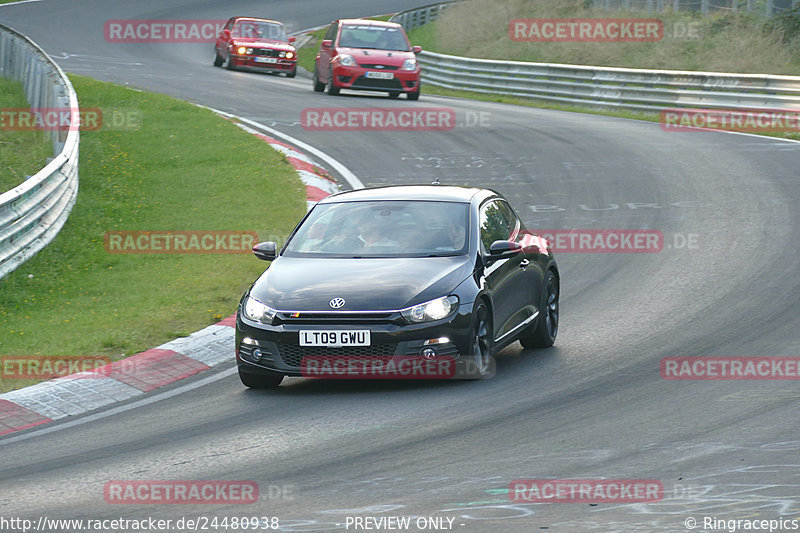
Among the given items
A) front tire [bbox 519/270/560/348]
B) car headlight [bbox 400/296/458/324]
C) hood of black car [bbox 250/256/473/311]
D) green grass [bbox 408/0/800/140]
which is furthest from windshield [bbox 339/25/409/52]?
car headlight [bbox 400/296/458/324]

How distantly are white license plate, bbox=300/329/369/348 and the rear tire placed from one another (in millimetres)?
598

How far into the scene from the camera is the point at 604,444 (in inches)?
311

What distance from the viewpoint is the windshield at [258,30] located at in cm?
3759

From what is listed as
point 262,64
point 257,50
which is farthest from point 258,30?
point 262,64

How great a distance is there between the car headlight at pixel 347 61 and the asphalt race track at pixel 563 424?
11.6 meters

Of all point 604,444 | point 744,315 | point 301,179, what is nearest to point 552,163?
point 301,179

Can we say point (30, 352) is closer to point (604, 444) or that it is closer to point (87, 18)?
point (604, 444)

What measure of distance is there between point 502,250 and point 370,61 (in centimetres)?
1906

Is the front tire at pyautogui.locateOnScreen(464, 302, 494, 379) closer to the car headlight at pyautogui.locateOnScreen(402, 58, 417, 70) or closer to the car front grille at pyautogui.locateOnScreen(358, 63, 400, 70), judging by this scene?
the car front grille at pyautogui.locateOnScreen(358, 63, 400, 70)

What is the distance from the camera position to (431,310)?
960cm

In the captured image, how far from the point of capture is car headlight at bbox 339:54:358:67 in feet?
95.3

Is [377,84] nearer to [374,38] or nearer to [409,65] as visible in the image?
[409,65]

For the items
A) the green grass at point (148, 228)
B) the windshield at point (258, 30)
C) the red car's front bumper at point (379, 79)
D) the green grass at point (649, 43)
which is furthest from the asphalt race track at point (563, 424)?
the windshield at point (258, 30)

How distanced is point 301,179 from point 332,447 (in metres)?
11.3
